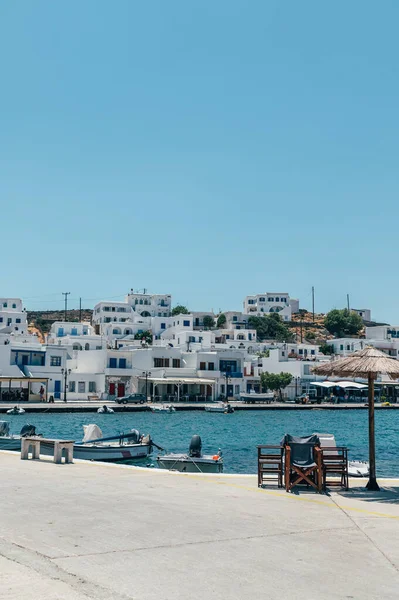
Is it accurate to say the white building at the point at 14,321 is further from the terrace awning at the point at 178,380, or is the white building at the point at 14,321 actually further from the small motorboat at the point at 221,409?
the small motorboat at the point at 221,409

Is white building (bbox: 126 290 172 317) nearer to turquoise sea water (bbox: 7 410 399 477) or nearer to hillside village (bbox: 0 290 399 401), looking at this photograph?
hillside village (bbox: 0 290 399 401)

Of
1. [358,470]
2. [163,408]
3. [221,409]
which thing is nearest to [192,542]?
[358,470]

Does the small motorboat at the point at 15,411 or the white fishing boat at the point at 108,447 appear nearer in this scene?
the white fishing boat at the point at 108,447

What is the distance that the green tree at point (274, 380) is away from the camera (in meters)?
104

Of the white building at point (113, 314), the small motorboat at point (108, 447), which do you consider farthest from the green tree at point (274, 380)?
the small motorboat at point (108, 447)

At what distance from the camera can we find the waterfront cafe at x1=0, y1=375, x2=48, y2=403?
8350 centimetres

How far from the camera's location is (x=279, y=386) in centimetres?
10475

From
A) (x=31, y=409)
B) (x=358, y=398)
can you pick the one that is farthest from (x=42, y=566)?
(x=358, y=398)

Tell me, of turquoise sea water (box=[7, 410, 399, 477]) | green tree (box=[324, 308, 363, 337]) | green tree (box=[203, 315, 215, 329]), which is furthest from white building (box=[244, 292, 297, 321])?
turquoise sea water (box=[7, 410, 399, 477])

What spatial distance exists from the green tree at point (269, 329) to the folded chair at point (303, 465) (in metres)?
144

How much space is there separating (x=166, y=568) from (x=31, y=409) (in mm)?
71105

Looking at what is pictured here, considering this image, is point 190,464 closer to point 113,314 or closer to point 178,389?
point 178,389

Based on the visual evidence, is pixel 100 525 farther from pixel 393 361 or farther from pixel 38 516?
pixel 393 361

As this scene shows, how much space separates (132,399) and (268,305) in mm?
95139
